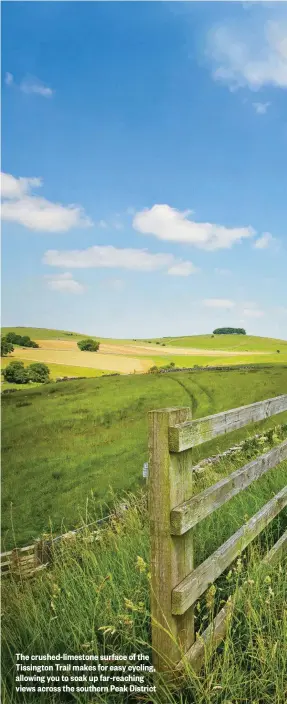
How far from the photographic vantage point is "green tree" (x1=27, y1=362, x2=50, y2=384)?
3991 centimetres

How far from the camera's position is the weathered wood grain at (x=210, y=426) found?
8.80 feet

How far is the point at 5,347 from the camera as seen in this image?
37.8 meters

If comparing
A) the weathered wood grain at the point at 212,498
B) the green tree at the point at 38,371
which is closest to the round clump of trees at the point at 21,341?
the green tree at the point at 38,371

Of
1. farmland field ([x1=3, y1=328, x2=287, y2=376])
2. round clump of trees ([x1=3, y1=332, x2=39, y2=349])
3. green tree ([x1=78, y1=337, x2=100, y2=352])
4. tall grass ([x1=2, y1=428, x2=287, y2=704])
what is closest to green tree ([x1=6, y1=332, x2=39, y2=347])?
round clump of trees ([x1=3, y1=332, x2=39, y2=349])

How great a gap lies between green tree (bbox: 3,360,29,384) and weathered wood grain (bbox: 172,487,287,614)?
36190 mm

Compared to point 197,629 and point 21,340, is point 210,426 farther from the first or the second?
point 21,340

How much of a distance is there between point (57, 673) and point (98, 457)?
35.5m

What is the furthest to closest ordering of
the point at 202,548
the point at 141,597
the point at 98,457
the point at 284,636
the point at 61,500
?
1. the point at 98,457
2. the point at 61,500
3. the point at 202,548
4. the point at 141,597
5. the point at 284,636

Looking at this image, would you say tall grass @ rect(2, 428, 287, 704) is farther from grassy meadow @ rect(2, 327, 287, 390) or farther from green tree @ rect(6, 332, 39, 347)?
green tree @ rect(6, 332, 39, 347)

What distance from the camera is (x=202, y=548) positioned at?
4.07 metres

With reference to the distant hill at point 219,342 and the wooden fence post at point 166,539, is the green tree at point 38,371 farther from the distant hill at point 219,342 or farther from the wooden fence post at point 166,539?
the wooden fence post at point 166,539

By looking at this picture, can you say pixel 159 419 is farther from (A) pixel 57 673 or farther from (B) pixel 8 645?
(B) pixel 8 645

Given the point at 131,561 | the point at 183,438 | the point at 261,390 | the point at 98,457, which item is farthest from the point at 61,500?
the point at 183,438

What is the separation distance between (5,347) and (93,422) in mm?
11342
